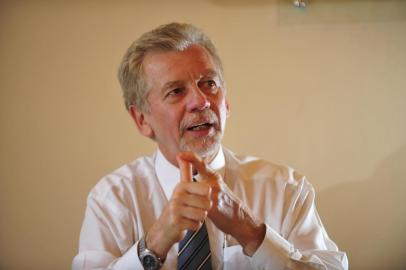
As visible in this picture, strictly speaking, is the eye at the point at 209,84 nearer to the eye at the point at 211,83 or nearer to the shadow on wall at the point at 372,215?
the eye at the point at 211,83

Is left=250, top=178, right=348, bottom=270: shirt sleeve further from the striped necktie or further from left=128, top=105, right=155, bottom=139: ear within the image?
left=128, top=105, right=155, bottom=139: ear

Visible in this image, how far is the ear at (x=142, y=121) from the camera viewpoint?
141 centimetres

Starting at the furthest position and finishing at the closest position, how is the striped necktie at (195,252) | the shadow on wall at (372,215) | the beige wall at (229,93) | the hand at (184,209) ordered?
the shadow on wall at (372,215), the beige wall at (229,93), the striped necktie at (195,252), the hand at (184,209)

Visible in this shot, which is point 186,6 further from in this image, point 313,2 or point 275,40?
point 313,2

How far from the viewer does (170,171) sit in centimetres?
139

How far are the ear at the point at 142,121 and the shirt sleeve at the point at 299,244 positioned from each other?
1.77 feet

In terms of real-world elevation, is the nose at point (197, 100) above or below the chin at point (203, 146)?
above

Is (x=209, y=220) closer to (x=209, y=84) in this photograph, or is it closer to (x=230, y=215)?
(x=230, y=215)

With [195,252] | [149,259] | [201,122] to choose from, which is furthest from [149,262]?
[201,122]

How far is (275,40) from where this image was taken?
6.86 feet

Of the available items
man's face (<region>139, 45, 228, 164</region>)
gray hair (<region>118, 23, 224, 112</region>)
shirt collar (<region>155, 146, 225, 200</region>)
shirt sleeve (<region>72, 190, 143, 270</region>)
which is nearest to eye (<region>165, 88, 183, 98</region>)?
man's face (<region>139, 45, 228, 164</region>)

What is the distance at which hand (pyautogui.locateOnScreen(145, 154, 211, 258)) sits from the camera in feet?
3.18

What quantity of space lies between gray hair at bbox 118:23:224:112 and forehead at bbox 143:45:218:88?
0.8 inches

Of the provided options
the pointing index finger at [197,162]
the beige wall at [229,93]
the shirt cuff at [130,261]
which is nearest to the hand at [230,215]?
the pointing index finger at [197,162]
